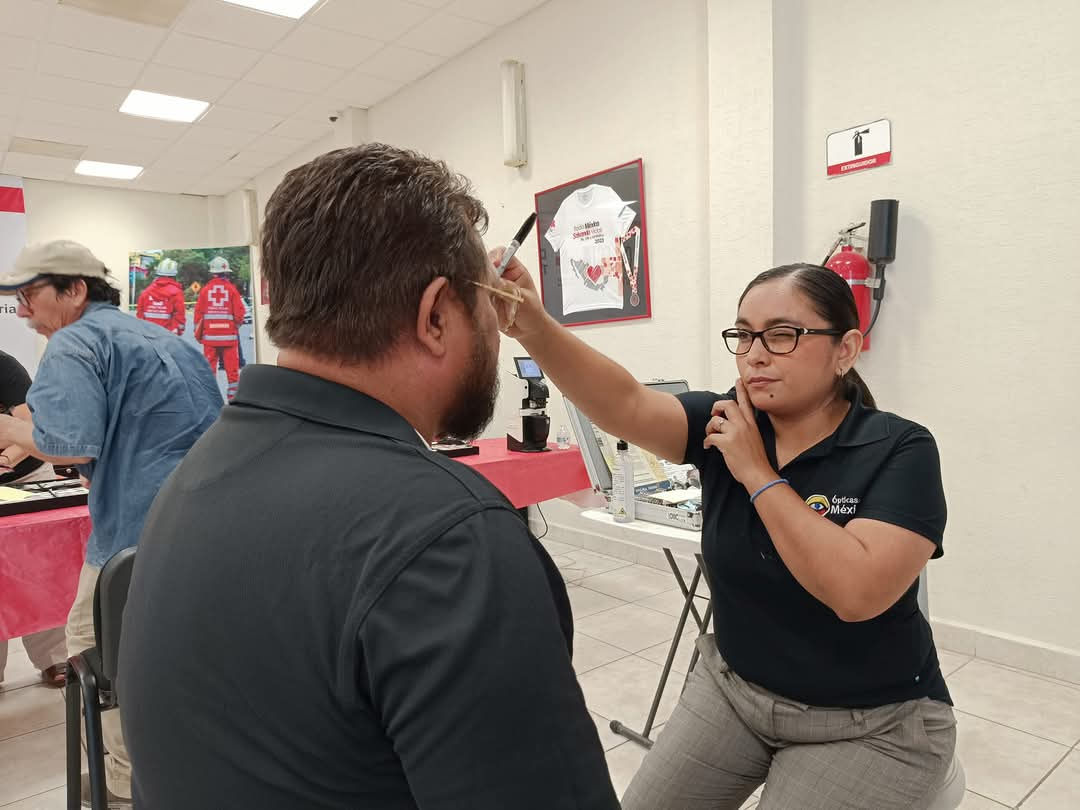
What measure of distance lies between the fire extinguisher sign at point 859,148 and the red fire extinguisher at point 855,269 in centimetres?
26

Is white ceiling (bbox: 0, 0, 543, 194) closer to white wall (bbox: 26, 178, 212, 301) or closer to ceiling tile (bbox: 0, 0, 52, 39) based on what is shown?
ceiling tile (bbox: 0, 0, 52, 39)

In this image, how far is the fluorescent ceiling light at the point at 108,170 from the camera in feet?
23.6

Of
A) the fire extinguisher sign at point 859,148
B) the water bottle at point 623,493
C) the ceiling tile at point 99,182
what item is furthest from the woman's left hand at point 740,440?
the ceiling tile at point 99,182

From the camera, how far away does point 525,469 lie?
3156 mm

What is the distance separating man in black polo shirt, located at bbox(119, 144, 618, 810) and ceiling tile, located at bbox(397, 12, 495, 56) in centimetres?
444

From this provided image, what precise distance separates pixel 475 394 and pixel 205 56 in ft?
17.1

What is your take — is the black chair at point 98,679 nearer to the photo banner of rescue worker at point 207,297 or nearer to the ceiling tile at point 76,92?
the ceiling tile at point 76,92

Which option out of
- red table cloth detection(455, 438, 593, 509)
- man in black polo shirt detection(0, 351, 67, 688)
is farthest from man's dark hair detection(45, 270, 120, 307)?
red table cloth detection(455, 438, 593, 509)

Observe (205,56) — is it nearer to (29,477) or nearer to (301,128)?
(301,128)

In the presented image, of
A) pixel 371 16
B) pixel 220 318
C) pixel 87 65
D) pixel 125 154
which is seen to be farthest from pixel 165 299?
pixel 371 16

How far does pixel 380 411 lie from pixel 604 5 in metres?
4.14

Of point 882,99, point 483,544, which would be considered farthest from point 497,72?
point 483,544

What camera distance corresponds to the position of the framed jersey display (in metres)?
4.04

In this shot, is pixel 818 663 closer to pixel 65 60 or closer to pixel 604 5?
pixel 604 5
